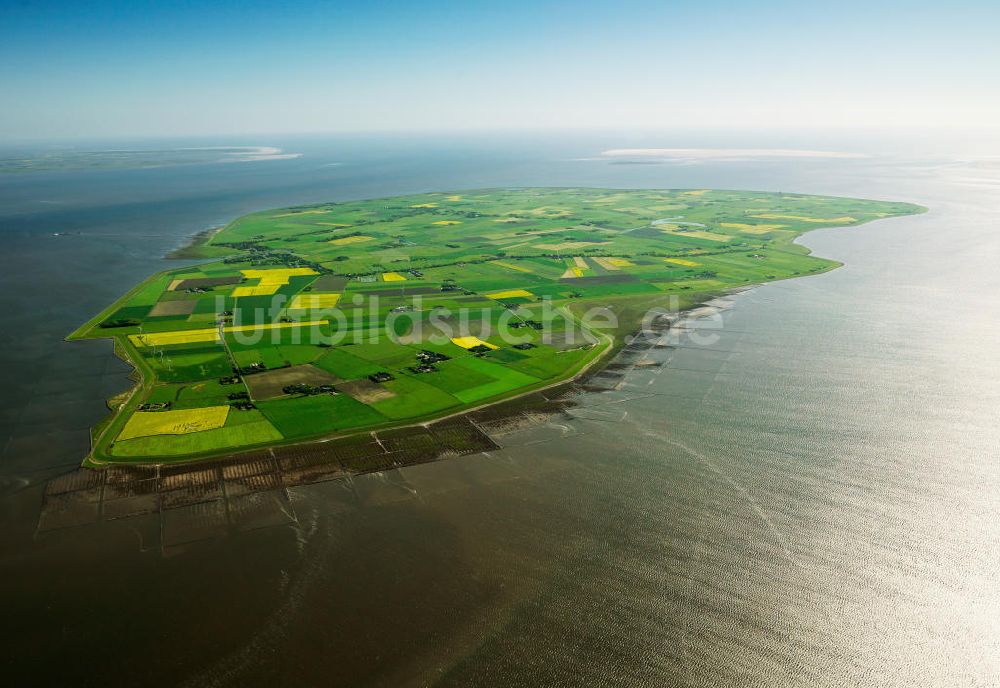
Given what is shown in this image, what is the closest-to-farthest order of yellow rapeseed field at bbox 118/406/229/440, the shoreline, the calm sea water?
the calm sea water
yellow rapeseed field at bbox 118/406/229/440
the shoreline

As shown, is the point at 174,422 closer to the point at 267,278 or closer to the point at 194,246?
the point at 267,278

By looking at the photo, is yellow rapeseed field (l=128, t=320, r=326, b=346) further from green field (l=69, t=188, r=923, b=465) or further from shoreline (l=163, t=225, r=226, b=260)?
shoreline (l=163, t=225, r=226, b=260)

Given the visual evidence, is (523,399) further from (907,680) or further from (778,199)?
(778,199)

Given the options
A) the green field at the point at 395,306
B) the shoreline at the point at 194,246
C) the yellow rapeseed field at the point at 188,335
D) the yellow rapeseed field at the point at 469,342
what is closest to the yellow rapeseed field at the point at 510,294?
the green field at the point at 395,306

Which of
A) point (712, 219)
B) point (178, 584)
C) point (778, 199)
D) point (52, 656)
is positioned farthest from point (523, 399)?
point (778, 199)

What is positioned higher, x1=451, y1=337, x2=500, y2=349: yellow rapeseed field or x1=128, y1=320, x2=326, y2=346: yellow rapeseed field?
x1=451, y1=337, x2=500, y2=349: yellow rapeseed field

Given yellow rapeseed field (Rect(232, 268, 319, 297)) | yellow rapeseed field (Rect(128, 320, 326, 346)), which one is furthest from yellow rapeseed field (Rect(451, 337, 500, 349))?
yellow rapeseed field (Rect(232, 268, 319, 297))

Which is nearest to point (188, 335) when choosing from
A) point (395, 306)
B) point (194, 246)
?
point (395, 306)
